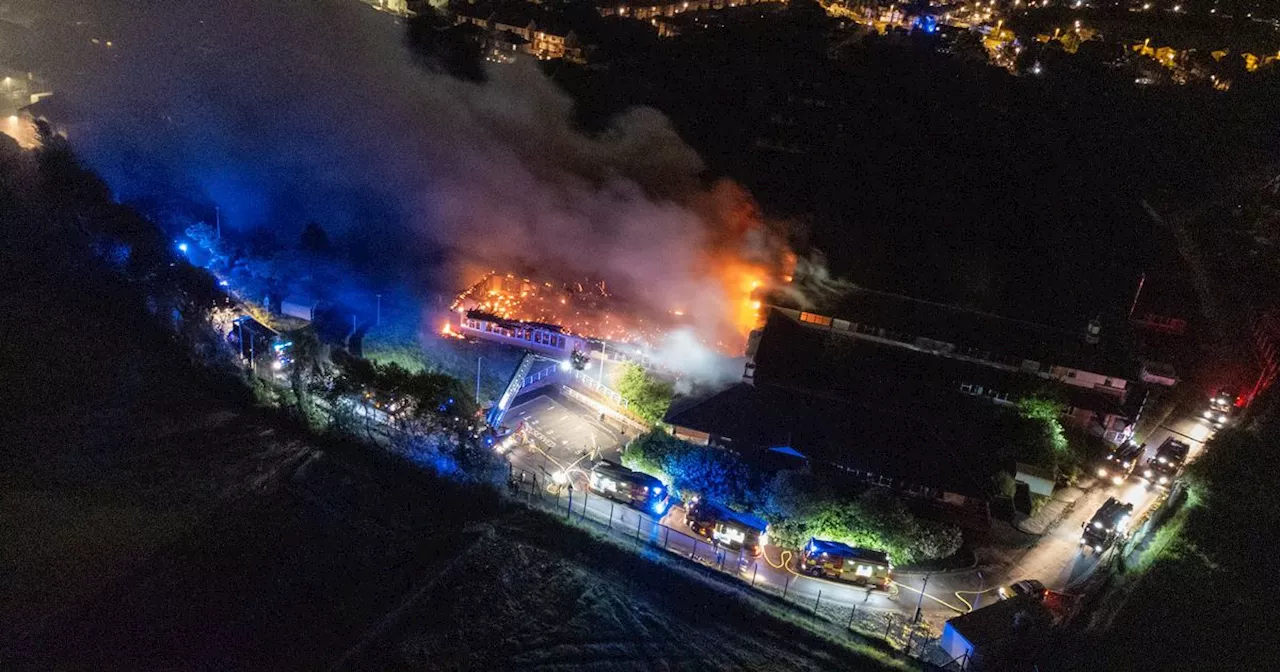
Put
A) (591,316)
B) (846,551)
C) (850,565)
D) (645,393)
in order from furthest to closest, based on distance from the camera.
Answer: (591,316)
(645,393)
(846,551)
(850,565)

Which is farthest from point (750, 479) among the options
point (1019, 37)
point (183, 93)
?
point (1019, 37)

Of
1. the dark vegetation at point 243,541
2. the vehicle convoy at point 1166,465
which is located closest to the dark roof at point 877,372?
the vehicle convoy at point 1166,465

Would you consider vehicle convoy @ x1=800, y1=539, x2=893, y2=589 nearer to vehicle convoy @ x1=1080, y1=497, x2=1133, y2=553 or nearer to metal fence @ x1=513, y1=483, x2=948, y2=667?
metal fence @ x1=513, y1=483, x2=948, y2=667

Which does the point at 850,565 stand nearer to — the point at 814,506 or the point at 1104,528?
the point at 814,506

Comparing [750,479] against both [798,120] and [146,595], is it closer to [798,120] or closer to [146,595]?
[146,595]

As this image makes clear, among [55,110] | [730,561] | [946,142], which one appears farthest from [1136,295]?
[55,110]

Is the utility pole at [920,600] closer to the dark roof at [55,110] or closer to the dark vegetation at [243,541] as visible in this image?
the dark vegetation at [243,541]
